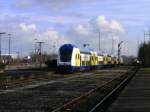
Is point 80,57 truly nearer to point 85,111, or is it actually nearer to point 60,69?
point 60,69

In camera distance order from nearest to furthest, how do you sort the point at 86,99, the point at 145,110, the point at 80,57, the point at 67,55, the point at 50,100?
the point at 145,110 → the point at 50,100 → the point at 86,99 → the point at 67,55 → the point at 80,57

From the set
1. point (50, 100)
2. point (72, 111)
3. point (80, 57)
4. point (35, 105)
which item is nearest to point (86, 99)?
point (50, 100)

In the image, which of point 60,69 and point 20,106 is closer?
point 20,106

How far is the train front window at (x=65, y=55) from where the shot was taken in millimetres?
58009

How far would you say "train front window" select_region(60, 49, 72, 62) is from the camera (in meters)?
58.0

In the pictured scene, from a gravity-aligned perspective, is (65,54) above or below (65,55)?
above

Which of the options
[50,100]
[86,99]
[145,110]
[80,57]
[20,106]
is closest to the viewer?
[145,110]

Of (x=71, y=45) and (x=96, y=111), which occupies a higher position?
(x=71, y=45)

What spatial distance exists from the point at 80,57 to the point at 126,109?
44079 millimetres

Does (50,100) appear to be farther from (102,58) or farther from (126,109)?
(102,58)

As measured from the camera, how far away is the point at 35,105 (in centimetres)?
2127

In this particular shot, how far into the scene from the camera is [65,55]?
5838 cm

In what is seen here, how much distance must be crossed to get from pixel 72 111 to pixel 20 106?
285 centimetres

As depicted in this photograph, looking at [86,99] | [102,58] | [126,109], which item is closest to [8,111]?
[126,109]
